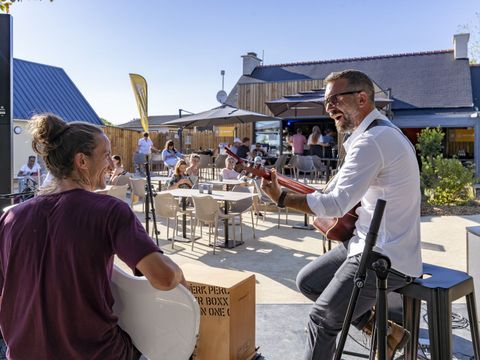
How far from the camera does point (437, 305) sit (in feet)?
6.51

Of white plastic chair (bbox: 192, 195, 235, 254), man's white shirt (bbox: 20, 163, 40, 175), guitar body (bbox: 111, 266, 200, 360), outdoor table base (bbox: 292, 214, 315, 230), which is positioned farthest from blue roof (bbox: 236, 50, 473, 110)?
guitar body (bbox: 111, 266, 200, 360)

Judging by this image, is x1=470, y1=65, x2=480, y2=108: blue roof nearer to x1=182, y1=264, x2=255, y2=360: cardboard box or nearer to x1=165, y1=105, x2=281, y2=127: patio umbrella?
x1=165, y1=105, x2=281, y2=127: patio umbrella

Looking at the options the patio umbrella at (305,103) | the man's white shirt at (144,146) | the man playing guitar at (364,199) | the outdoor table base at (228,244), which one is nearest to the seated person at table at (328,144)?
the patio umbrella at (305,103)

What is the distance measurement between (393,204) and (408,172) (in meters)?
0.17

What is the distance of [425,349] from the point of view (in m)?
2.94

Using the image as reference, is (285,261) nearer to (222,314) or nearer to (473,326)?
(222,314)

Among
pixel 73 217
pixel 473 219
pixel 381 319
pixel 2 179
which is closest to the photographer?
pixel 73 217

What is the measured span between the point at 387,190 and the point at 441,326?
663 millimetres

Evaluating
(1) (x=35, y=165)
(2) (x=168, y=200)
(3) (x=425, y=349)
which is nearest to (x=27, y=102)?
(1) (x=35, y=165)

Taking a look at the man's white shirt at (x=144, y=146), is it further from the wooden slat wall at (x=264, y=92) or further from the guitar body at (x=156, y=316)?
the guitar body at (x=156, y=316)

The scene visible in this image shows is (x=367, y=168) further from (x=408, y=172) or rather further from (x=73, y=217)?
(x=73, y=217)

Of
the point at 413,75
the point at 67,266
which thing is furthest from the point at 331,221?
the point at 413,75

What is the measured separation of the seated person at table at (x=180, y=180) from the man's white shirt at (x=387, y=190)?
19.5 feet

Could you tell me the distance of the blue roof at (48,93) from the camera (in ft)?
59.2
